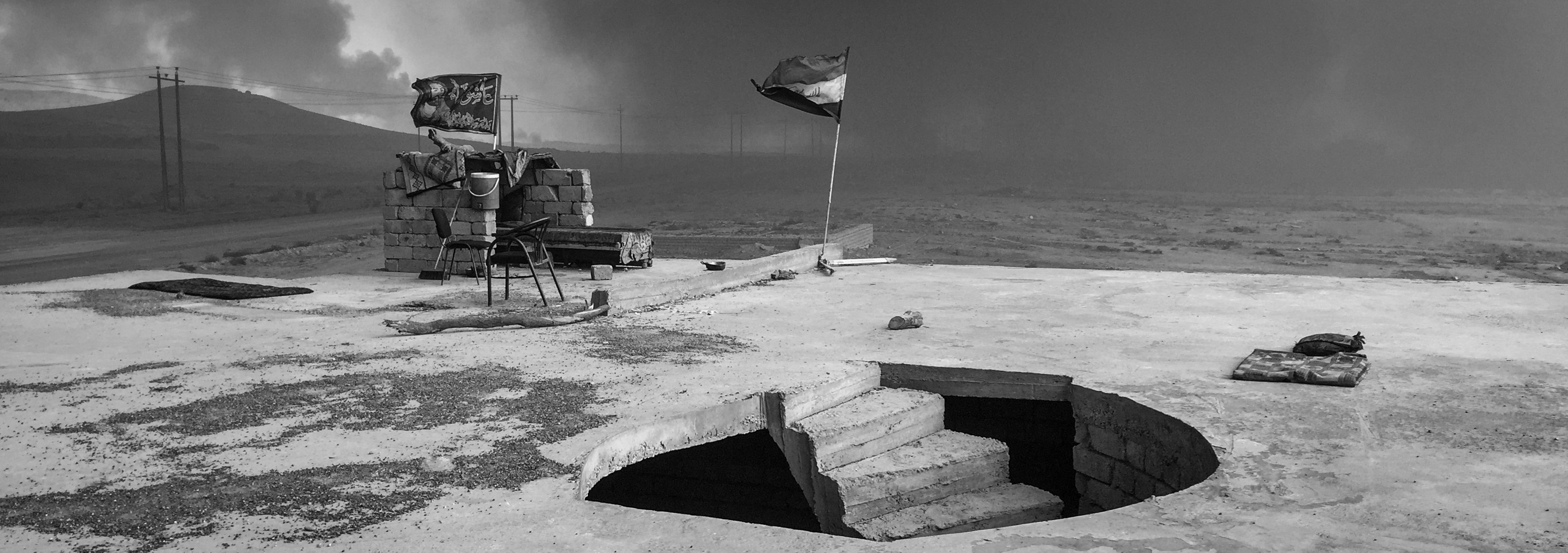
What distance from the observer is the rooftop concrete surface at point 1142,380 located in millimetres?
3379

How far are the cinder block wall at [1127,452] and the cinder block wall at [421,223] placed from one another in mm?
7558

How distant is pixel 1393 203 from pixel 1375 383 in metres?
41.0

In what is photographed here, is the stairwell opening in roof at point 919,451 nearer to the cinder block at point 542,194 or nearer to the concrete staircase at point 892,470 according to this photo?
the concrete staircase at point 892,470

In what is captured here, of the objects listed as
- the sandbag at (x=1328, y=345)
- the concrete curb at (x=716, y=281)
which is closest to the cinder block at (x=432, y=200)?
the concrete curb at (x=716, y=281)

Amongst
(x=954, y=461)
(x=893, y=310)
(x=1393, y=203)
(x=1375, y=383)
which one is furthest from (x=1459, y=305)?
(x=1393, y=203)

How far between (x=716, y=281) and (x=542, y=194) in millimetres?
3883

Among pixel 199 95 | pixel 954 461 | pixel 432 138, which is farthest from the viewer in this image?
pixel 199 95

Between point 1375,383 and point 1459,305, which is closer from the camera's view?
point 1375,383

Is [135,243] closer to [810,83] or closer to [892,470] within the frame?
[810,83]

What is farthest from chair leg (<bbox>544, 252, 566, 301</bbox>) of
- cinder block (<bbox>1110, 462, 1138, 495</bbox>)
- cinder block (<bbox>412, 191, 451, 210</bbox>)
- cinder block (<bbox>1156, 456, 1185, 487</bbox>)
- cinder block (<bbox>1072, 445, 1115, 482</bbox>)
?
cinder block (<bbox>1156, 456, 1185, 487</bbox>)

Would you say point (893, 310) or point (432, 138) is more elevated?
point (432, 138)

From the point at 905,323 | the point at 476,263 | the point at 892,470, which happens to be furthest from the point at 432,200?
the point at 892,470

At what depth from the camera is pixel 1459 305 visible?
874cm

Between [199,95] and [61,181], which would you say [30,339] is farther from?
[199,95]
